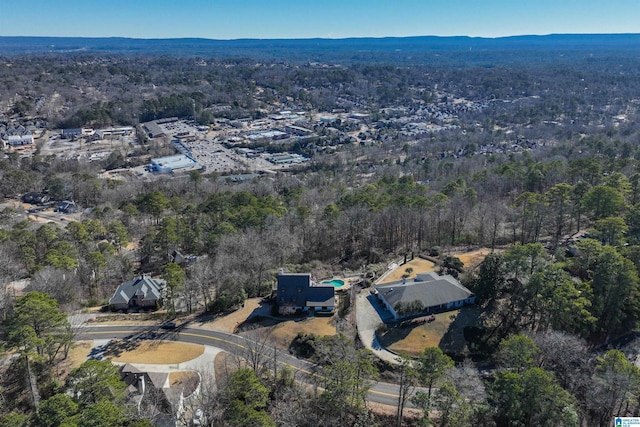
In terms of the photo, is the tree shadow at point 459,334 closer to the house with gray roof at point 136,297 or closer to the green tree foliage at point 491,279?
the green tree foliage at point 491,279

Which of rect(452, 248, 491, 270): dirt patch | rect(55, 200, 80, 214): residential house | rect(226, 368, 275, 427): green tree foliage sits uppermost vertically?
rect(226, 368, 275, 427): green tree foliage

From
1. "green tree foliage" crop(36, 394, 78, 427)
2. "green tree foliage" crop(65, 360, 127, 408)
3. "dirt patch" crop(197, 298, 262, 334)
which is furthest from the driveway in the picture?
"green tree foliage" crop(36, 394, 78, 427)

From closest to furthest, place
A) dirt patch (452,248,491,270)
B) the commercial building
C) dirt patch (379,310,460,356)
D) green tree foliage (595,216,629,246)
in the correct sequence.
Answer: dirt patch (379,310,460,356), green tree foliage (595,216,629,246), dirt patch (452,248,491,270), the commercial building

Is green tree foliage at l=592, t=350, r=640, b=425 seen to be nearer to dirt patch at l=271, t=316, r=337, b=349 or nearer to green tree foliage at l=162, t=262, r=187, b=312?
dirt patch at l=271, t=316, r=337, b=349

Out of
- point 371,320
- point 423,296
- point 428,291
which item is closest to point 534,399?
point 423,296

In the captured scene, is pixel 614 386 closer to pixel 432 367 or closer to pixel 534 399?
pixel 534 399

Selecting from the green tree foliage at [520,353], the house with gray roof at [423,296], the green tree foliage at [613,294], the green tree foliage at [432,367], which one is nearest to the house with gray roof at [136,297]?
the house with gray roof at [423,296]

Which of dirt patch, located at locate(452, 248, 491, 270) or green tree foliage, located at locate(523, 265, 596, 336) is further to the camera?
dirt patch, located at locate(452, 248, 491, 270)
